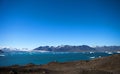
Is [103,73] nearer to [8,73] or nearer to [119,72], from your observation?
[119,72]

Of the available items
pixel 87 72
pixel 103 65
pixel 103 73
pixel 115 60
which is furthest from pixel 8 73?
pixel 115 60

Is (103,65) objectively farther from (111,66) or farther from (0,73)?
(0,73)

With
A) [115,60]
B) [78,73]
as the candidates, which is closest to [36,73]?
[78,73]

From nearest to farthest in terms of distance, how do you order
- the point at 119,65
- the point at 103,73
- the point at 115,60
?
the point at 103,73 < the point at 119,65 < the point at 115,60

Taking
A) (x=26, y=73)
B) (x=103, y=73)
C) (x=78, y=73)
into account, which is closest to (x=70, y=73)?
(x=78, y=73)

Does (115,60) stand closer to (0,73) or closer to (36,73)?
(36,73)

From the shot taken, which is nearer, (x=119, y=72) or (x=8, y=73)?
(x=8, y=73)

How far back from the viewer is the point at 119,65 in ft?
86.8

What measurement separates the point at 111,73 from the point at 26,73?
34.8 feet

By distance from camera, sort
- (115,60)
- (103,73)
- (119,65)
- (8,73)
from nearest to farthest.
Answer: (8,73) → (103,73) → (119,65) → (115,60)

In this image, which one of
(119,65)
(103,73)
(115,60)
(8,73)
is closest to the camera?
(8,73)

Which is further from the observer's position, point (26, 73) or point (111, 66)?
point (111, 66)

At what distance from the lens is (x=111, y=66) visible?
26.9m

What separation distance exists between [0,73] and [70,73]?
27.2 ft
